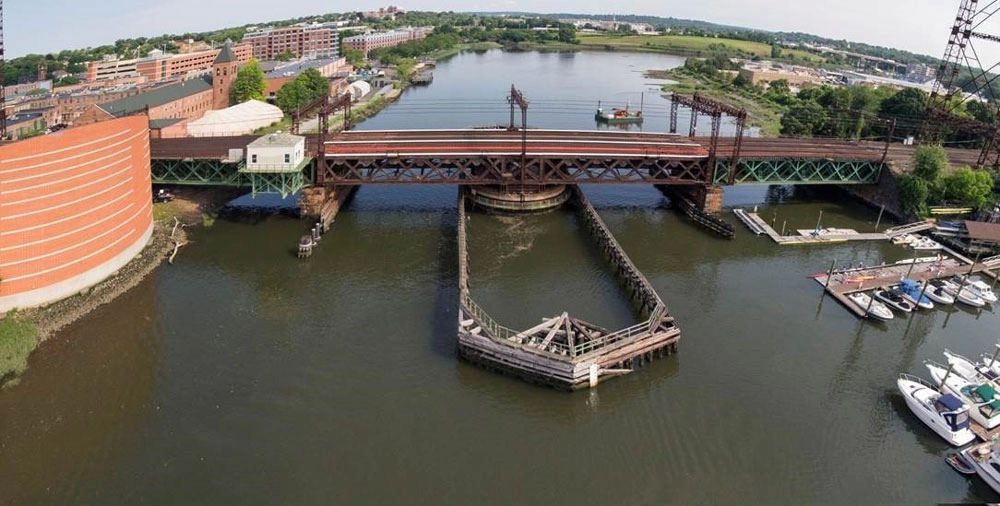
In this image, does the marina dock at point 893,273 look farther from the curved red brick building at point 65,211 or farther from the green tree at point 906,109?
the curved red brick building at point 65,211

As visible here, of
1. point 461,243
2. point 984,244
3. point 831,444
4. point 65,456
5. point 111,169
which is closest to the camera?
point 65,456

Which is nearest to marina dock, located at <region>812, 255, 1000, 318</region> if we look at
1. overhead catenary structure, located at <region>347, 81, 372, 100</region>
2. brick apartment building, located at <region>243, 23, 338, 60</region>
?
overhead catenary structure, located at <region>347, 81, 372, 100</region>

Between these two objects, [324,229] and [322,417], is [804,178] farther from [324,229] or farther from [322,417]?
[322,417]

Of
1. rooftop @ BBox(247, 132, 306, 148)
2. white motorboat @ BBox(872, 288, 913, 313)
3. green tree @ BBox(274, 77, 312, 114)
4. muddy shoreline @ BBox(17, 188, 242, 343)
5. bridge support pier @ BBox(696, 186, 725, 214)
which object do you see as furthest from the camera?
green tree @ BBox(274, 77, 312, 114)

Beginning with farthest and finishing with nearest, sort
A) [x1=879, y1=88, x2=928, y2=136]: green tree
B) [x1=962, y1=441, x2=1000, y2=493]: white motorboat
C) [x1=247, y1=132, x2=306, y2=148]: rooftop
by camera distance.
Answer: [x1=879, y1=88, x2=928, y2=136]: green tree < [x1=247, y1=132, x2=306, y2=148]: rooftop < [x1=962, y1=441, x2=1000, y2=493]: white motorboat

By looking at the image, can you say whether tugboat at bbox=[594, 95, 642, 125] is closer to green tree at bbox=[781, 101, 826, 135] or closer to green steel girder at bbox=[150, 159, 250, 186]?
green tree at bbox=[781, 101, 826, 135]

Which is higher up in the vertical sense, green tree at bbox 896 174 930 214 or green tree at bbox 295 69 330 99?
green tree at bbox 295 69 330 99

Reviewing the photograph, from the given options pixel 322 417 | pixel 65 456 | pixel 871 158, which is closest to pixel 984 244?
pixel 871 158
